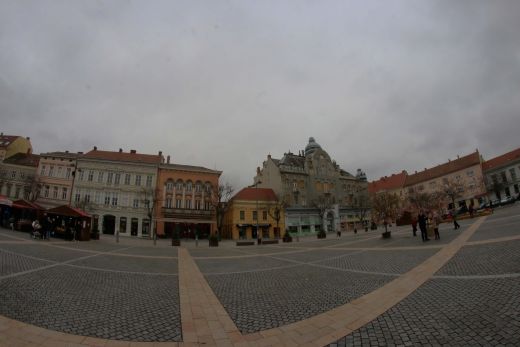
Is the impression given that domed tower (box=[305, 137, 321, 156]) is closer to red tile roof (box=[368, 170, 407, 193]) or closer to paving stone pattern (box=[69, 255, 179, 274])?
red tile roof (box=[368, 170, 407, 193])

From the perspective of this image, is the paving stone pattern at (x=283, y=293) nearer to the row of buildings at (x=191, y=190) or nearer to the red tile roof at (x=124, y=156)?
the row of buildings at (x=191, y=190)

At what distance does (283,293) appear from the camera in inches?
252

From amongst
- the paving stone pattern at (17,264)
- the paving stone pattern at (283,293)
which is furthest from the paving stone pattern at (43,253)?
the paving stone pattern at (283,293)

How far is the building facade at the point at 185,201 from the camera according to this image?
1639 inches

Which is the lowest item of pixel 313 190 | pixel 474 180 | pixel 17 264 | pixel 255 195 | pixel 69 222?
pixel 17 264

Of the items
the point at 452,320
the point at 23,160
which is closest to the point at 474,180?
the point at 452,320

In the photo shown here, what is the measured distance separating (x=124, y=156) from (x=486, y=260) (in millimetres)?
50446

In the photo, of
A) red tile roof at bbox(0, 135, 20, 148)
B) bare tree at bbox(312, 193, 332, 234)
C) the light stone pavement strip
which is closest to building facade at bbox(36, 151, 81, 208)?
red tile roof at bbox(0, 135, 20, 148)

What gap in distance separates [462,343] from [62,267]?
11.6m

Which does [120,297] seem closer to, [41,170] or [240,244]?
Answer: [240,244]

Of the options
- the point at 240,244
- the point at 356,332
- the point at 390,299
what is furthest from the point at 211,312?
the point at 240,244

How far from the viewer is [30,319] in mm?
4312

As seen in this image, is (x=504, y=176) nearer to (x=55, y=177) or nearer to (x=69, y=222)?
(x=69, y=222)

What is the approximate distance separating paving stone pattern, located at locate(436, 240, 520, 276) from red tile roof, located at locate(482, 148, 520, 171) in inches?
2575
